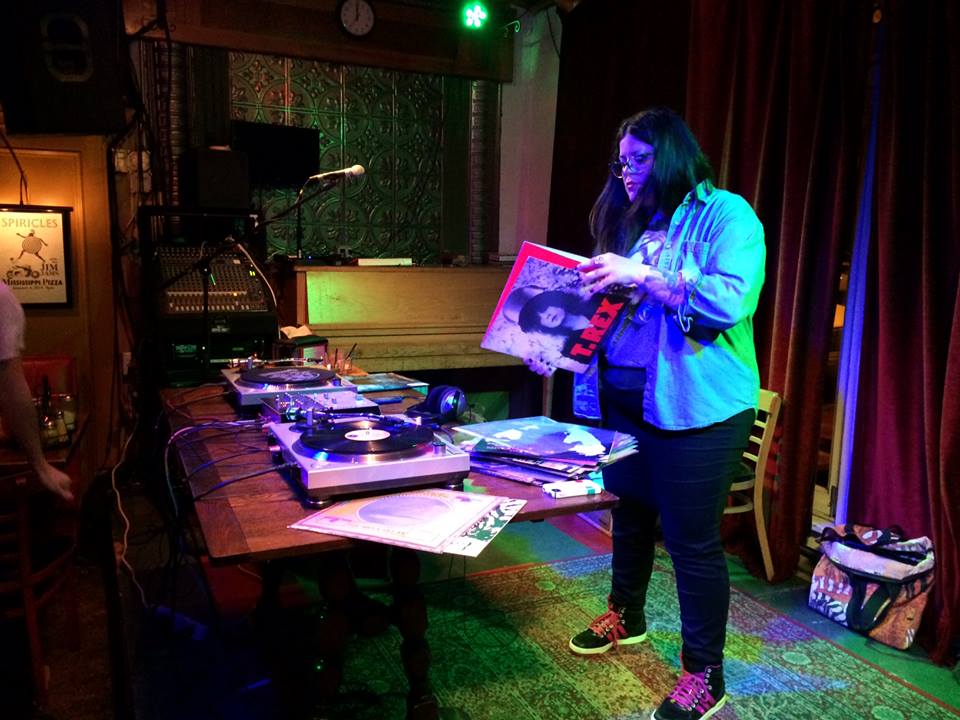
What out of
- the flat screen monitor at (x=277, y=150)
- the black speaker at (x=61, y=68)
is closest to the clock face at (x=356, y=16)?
the flat screen monitor at (x=277, y=150)

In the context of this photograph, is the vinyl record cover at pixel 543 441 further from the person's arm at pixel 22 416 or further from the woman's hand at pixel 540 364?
the person's arm at pixel 22 416

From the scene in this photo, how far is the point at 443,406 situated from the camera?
185 centimetres

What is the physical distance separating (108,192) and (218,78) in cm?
88

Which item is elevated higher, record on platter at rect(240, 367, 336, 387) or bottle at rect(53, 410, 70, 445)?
record on platter at rect(240, 367, 336, 387)

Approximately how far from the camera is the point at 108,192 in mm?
3875

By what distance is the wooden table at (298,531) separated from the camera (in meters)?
1.15

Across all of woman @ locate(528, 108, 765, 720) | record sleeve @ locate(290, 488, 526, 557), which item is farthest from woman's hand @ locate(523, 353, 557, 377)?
record sleeve @ locate(290, 488, 526, 557)

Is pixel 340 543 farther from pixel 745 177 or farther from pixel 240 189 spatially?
pixel 240 189

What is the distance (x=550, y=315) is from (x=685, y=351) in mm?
333

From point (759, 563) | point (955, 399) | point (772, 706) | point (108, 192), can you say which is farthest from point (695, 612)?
point (108, 192)

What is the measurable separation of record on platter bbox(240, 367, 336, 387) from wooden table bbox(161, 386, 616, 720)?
0.28m

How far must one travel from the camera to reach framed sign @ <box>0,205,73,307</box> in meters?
3.63

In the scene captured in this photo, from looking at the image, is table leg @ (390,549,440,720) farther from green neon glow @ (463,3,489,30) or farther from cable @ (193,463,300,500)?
green neon glow @ (463,3,489,30)

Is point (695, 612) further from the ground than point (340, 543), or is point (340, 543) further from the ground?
point (340, 543)
